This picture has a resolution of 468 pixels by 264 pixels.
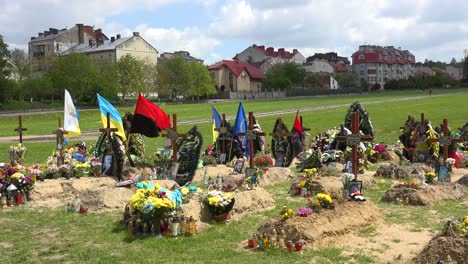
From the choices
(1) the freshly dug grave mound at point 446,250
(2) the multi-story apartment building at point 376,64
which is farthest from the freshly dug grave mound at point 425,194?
(2) the multi-story apartment building at point 376,64

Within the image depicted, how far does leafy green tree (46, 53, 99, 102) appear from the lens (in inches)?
3191

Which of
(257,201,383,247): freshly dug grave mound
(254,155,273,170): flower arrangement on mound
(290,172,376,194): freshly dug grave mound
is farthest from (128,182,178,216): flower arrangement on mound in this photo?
(254,155,273,170): flower arrangement on mound

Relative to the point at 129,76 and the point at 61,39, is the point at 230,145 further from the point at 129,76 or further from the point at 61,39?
the point at 61,39

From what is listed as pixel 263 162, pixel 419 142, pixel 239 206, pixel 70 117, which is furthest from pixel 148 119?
pixel 419 142

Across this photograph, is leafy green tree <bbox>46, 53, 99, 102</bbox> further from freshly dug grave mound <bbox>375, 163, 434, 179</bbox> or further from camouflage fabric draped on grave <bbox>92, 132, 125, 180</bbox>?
freshly dug grave mound <bbox>375, 163, 434, 179</bbox>

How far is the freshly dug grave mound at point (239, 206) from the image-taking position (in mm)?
12625

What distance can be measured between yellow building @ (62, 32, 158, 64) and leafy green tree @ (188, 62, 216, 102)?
1199cm

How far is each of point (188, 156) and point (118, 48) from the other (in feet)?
318

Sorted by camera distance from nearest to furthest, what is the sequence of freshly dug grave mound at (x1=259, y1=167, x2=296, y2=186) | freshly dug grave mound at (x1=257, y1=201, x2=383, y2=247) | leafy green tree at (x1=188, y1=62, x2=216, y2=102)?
freshly dug grave mound at (x1=257, y1=201, x2=383, y2=247) → freshly dug grave mound at (x1=259, y1=167, x2=296, y2=186) → leafy green tree at (x1=188, y1=62, x2=216, y2=102)

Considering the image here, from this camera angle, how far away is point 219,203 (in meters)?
12.7

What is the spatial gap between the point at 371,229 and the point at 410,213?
1.99m

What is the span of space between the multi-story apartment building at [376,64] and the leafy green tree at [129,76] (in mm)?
88032

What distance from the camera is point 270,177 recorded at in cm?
1889

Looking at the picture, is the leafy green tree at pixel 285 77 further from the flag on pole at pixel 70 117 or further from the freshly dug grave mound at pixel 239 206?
the freshly dug grave mound at pixel 239 206
